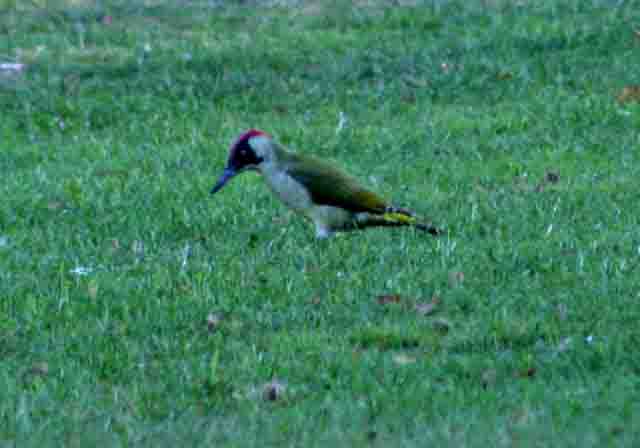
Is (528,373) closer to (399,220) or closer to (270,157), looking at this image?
(399,220)

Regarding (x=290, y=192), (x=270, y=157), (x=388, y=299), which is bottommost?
(x=388, y=299)

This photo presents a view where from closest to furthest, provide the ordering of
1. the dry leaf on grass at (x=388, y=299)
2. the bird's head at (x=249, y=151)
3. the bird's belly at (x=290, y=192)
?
the dry leaf on grass at (x=388, y=299)
the bird's belly at (x=290, y=192)
the bird's head at (x=249, y=151)

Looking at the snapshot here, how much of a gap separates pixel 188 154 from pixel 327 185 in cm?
315

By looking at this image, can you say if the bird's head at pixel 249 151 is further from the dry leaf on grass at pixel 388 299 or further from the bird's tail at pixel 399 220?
the dry leaf on grass at pixel 388 299

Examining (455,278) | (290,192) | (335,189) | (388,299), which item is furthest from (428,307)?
(290,192)

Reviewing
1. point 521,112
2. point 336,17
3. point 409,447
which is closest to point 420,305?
point 409,447

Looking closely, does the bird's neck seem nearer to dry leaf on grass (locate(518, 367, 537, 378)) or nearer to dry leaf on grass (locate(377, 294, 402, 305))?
dry leaf on grass (locate(377, 294, 402, 305))

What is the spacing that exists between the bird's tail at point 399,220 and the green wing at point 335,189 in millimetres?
50

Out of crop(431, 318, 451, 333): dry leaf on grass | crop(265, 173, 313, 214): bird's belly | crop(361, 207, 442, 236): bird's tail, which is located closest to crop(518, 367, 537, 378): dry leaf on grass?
crop(431, 318, 451, 333): dry leaf on grass

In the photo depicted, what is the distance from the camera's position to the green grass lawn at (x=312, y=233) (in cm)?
603

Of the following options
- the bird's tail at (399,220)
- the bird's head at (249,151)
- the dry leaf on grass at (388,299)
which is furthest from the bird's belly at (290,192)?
the dry leaf on grass at (388,299)

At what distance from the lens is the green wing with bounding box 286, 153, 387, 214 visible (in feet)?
28.9

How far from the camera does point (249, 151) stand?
914 centimetres

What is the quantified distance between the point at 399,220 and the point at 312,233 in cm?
73
